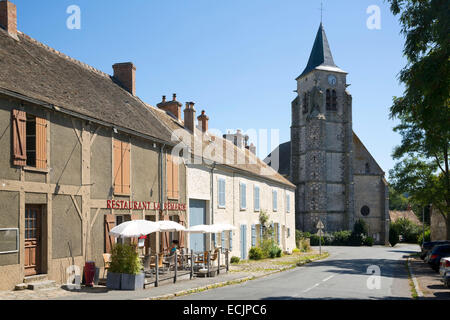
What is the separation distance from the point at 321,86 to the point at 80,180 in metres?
49.7

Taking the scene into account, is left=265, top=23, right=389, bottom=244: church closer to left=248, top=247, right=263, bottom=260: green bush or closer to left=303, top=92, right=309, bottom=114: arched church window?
left=303, top=92, right=309, bottom=114: arched church window

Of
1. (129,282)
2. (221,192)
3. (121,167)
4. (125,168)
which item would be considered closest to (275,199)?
(221,192)

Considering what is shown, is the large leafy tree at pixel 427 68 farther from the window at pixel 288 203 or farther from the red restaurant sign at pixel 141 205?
the window at pixel 288 203

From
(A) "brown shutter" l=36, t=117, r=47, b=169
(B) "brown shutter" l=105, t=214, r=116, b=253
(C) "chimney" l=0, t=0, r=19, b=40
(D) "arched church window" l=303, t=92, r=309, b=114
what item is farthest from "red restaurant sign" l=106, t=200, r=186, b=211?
(D) "arched church window" l=303, t=92, r=309, b=114

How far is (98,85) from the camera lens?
777 inches

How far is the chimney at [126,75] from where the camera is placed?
23094 mm

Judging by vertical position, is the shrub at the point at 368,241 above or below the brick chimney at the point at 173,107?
below

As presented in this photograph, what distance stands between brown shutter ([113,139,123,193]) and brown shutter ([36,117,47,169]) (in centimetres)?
340

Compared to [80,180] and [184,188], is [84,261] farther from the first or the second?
[184,188]

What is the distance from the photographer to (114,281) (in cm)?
1427

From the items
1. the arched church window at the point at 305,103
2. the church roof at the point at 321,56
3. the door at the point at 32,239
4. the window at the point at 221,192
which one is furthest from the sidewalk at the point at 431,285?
the church roof at the point at 321,56

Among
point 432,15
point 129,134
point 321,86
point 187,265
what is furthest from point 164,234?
point 321,86

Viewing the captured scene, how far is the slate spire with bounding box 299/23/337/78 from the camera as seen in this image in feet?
205

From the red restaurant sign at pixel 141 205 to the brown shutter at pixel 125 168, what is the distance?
467 mm
